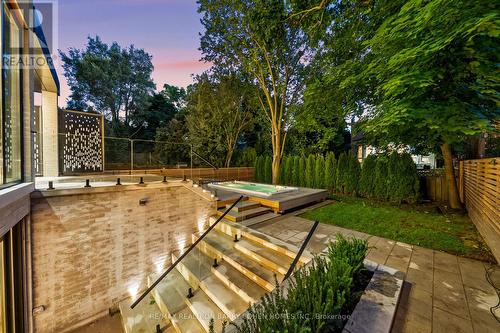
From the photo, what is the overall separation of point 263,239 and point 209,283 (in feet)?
4.15

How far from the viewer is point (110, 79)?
15.5 m

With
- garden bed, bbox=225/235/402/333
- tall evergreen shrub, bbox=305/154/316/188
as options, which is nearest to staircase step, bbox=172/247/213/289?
garden bed, bbox=225/235/402/333

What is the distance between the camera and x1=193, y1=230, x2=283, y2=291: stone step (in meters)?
3.10

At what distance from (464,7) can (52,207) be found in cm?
774

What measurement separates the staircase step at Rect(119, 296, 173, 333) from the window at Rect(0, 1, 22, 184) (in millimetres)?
3142

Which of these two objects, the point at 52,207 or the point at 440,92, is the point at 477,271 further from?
the point at 52,207

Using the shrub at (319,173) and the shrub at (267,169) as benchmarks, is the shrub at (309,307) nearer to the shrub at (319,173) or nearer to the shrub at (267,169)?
the shrub at (319,173)

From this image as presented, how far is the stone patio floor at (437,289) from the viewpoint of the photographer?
1.97 m

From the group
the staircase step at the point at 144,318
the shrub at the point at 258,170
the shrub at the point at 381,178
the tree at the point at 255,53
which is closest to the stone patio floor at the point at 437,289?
the staircase step at the point at 144,318

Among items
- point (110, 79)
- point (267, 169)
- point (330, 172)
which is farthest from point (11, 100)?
point (110, 79)

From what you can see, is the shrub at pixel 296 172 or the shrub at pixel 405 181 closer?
the shrub at pixel 405 181

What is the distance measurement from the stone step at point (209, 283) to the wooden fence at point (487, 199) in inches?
168

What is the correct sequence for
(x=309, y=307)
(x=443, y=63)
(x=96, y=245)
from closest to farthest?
(x=309, y=307)
(x=443, y=63)
(x=96, y=245)

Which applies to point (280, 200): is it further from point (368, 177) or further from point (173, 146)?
point (173, 146)
